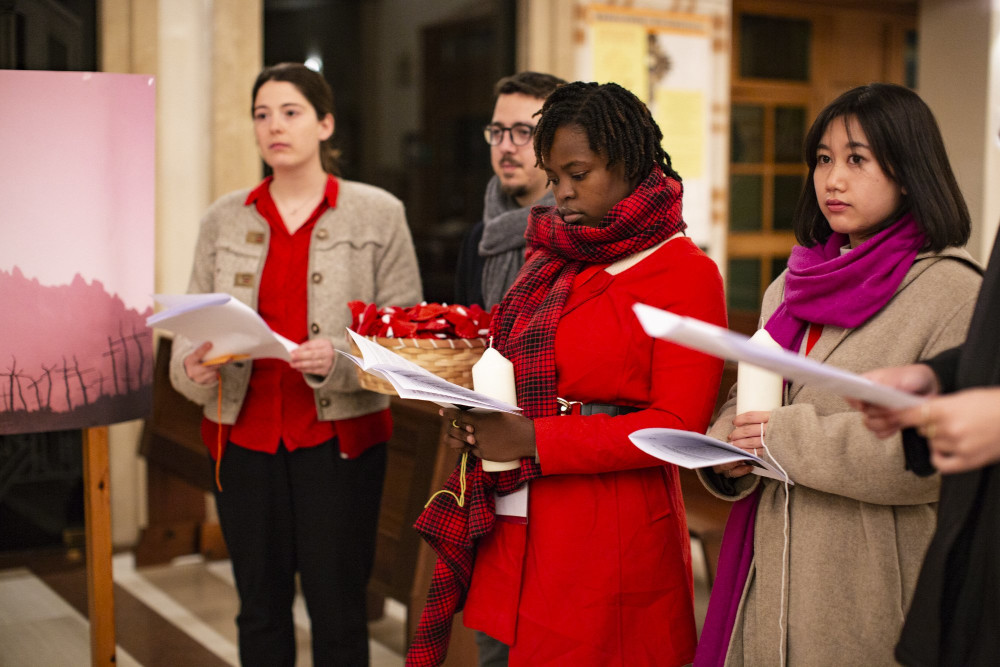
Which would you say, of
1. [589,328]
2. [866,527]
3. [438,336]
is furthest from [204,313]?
[866,527]

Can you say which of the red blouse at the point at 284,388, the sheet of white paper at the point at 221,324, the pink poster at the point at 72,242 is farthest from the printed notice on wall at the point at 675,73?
the sheet of white paper at the point at 221,324

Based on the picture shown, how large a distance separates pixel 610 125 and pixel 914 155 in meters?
0.45

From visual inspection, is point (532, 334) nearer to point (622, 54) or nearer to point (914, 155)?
point (914, 155)

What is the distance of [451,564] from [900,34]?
19.5 ft

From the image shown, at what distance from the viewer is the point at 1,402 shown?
2070 mm

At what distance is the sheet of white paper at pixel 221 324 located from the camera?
5.92 ft

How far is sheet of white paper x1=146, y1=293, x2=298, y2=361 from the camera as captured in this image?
5.92 ft

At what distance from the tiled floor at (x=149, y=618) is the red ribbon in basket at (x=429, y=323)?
4.90 feet

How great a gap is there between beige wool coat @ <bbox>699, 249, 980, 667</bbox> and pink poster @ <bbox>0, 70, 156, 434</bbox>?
1471 mm

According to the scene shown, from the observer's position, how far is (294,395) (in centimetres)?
229

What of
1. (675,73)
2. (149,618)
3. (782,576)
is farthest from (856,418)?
(675,73)

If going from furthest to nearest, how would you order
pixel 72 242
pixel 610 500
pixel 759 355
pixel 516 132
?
pixel 516 132, pixel 72 242, pixel 610 500, pixel 759 355

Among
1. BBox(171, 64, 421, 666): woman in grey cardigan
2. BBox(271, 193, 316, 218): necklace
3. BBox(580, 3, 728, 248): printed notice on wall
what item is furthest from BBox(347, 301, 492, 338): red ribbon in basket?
BBox(580, 3, 728, 248): printed notice on wall

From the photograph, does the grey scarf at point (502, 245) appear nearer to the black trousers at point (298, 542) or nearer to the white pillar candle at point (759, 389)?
the black trousers at point (298, 542)
